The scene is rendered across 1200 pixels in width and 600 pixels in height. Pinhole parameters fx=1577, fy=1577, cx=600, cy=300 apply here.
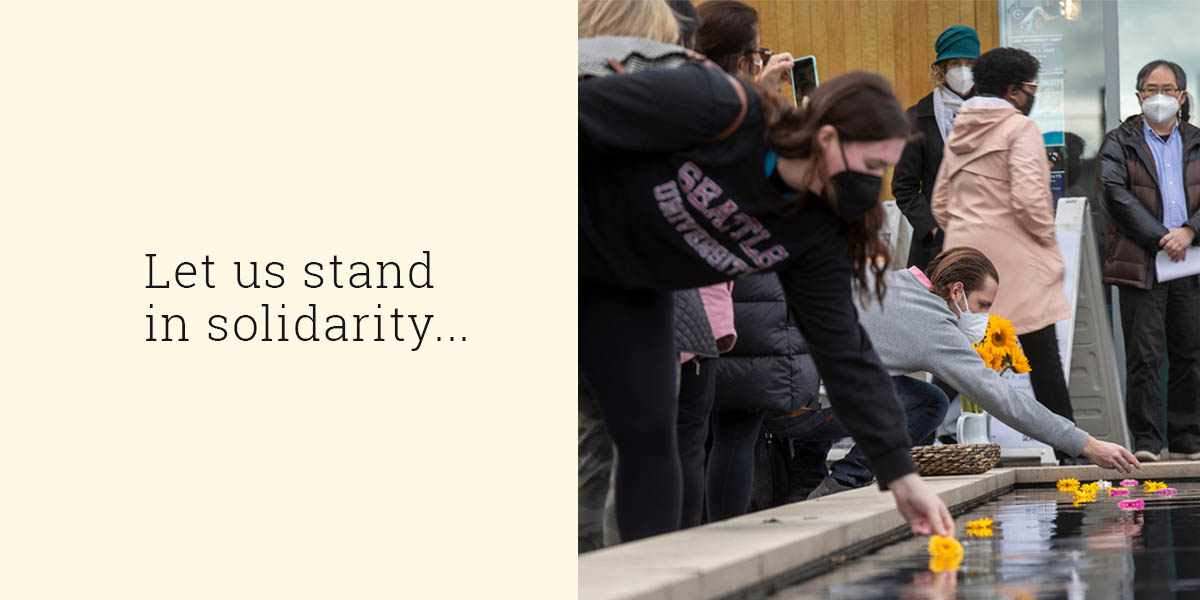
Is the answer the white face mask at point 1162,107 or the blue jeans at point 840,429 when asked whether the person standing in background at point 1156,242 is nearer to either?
the white face mask at point 1162,107

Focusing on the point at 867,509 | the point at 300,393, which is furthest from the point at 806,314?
the point at 300,393

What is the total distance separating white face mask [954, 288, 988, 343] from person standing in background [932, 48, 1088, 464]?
35.0 inches

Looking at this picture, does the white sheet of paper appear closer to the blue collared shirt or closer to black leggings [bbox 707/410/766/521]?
the blue collared shirt

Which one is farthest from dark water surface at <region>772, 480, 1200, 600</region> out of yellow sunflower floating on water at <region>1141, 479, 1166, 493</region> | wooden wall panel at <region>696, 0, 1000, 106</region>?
wooden wall panel at <region>696, 0, 1000, 106</region>

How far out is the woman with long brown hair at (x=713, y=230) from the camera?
269 cm

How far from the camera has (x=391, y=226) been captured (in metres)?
3.78

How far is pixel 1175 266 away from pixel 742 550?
463cm

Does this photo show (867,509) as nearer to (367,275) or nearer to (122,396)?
(367,275)

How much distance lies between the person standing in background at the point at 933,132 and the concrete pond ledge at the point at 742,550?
8.42 ft

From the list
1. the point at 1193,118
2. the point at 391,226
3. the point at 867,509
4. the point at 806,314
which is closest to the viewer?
the point at 806,314

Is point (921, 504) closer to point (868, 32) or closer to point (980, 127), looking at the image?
point (980, 127)

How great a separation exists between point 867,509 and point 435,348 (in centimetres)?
106

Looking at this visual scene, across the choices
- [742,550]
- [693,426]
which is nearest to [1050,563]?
[742,550]

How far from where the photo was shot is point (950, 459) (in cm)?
513
